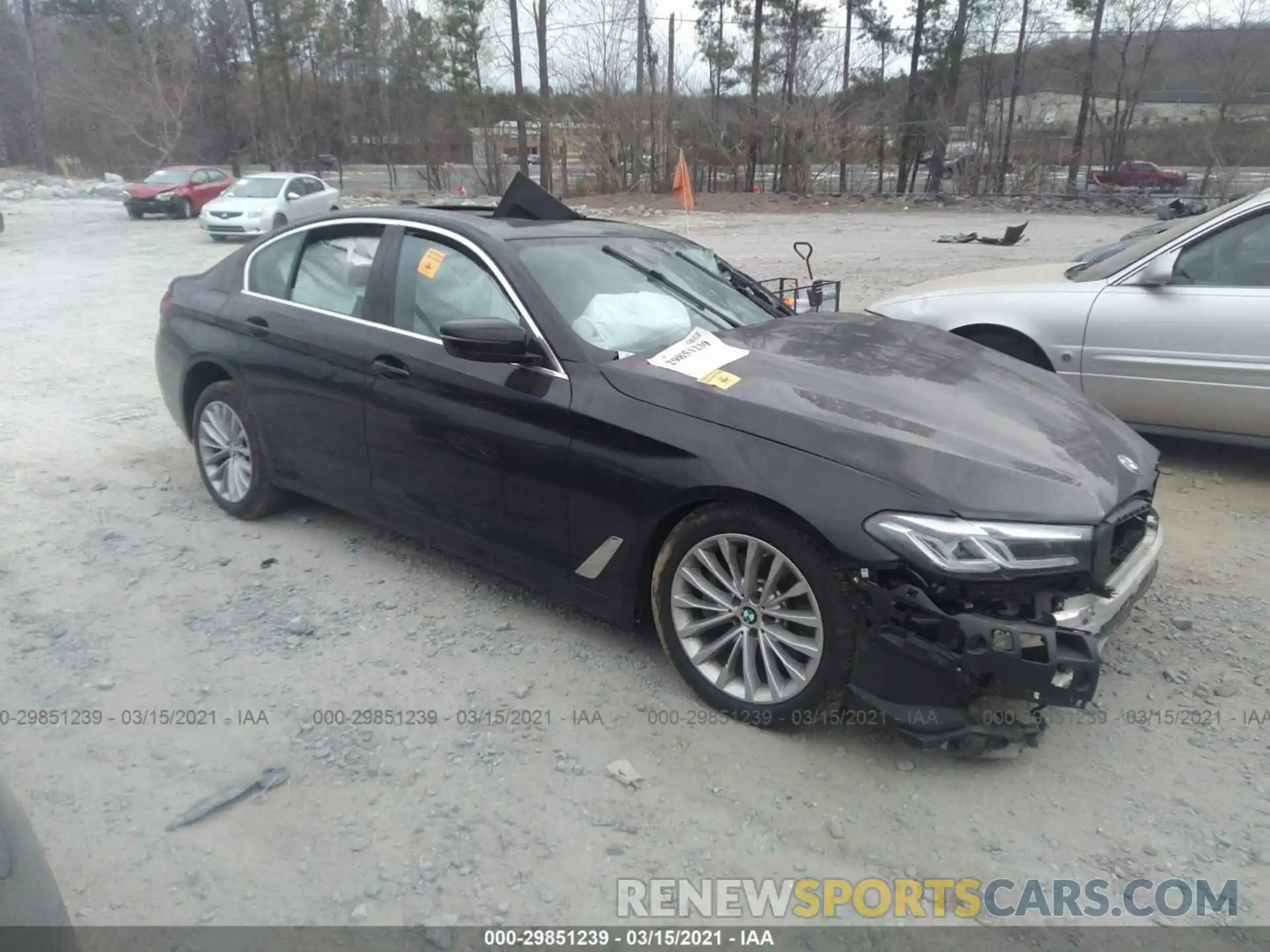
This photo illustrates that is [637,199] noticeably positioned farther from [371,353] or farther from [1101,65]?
[371,353]

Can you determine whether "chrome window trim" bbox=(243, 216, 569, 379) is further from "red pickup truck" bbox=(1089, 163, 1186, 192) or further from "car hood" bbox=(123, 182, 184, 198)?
"red pickup truck" bbox=(1089, 163, 1186, 192)

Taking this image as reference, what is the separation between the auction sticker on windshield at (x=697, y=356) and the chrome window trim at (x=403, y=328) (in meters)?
0.37

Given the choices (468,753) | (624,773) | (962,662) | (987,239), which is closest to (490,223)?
(468,753)

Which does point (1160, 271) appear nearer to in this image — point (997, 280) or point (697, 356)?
point (997, 280)

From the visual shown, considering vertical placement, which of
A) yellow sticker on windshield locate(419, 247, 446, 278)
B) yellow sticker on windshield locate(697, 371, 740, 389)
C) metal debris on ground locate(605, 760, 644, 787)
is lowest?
metal debris on ground locate(605, 760, 644, 787)

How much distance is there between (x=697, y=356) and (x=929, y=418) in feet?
2.81

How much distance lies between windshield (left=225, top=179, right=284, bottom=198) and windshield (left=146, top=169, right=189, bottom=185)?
609cm

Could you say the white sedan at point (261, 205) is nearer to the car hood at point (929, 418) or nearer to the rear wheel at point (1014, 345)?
the rear wheel at point (1014, 345)

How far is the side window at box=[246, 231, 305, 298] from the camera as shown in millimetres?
4621

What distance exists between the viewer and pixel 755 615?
10.2 ft

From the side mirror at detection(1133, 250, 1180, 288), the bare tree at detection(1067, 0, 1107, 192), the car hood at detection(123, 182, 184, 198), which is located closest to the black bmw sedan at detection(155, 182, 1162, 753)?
the side mirror at detection(1133, 250, 1180, 288)

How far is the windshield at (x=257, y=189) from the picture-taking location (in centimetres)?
2159

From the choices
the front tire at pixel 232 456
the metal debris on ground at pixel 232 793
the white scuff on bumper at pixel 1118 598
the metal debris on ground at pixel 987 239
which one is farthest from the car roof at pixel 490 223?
the metal debris on ground at pixel 987 239

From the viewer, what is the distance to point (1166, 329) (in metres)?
5.20
